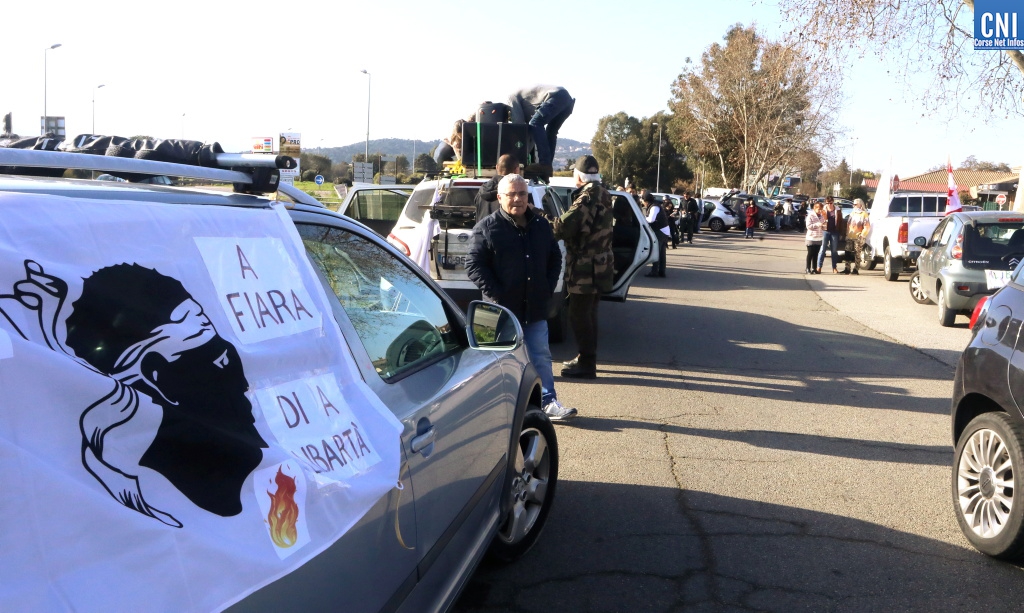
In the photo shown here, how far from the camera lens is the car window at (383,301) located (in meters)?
2.62

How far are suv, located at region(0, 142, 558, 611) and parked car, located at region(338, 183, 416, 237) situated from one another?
8.65m

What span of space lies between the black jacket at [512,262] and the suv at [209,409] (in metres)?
3.19

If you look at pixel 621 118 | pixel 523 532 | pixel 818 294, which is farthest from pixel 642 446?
pixel 621 118

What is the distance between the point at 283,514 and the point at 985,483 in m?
3.72

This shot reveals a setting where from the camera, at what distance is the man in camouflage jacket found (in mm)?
7539

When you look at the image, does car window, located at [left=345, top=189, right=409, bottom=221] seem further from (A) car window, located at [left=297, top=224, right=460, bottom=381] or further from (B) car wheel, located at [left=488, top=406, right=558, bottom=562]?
(A) car window, located at [left=297, top=224, right=460, bottom=381]

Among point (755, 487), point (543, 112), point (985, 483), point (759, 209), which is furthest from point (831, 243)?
point (759, 209)

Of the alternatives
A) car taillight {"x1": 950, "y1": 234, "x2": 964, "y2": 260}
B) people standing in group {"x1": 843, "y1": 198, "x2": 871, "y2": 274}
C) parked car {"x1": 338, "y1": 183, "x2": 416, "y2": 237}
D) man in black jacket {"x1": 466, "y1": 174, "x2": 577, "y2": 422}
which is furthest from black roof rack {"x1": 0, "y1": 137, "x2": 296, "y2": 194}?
people standing in group {"x1": 843, "y1": 198, "x2": 871, "y2": 274}

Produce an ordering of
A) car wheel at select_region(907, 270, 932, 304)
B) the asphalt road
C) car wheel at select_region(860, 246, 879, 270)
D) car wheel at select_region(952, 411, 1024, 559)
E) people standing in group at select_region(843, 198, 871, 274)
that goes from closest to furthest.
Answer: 1. the asphalt road
2. car wheel at select_region(952, 411, 1024, 559)
3. car wheel at select_region(907, 270, 932, 304)
4. car wheel at select_region(860, 246, 879, 270)
5. people standing in group at select_region(843, 198, 871, 274)

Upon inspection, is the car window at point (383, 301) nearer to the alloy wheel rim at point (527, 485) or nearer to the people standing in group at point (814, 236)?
the alloy wheel rim at point (527, 485)

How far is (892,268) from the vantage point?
18828 millimetres

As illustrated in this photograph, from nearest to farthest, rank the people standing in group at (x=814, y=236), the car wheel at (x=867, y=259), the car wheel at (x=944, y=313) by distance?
the car wheel at (x=944, y=313)
the people standing in group at (x=814, y=236)
the car wheel at (x=867, y=259)

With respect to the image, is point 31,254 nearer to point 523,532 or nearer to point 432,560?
point 432,560

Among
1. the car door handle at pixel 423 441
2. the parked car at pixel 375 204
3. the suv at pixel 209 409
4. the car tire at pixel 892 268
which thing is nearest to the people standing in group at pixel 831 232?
the car tire at pixel 892 268
